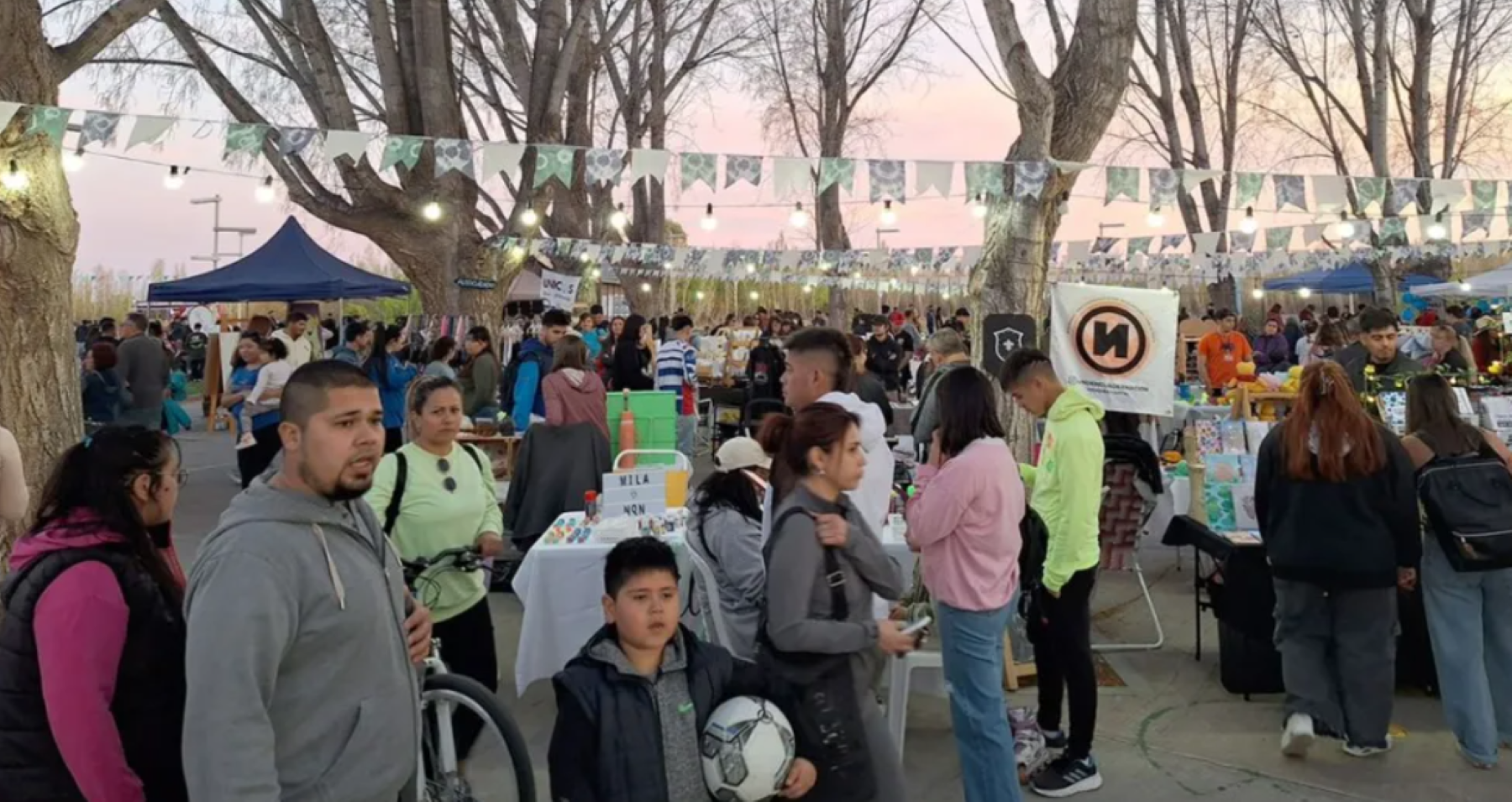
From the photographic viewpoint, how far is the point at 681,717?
2320 mm

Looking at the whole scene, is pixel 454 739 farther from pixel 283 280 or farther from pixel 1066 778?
pixel 283 280

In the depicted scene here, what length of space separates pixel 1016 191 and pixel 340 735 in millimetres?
6469

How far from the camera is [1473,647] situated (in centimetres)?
387

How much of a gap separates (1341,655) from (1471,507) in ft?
2.41

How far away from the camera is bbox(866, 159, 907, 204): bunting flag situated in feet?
29.2

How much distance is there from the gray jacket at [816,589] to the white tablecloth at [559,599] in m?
1.75

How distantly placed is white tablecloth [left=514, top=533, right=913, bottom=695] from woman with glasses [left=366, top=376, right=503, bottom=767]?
57cm

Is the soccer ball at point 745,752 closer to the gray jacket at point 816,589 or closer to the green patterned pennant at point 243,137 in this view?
the gray jacket at point 816,589

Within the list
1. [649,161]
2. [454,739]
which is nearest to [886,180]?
[649,161]

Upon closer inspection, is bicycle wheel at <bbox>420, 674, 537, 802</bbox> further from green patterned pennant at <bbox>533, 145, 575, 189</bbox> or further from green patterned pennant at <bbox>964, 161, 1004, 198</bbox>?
green patterned pennant at <bbox>533, 145, 575, 189</bbox>

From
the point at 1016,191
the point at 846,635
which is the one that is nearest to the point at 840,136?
the point at 1016,191

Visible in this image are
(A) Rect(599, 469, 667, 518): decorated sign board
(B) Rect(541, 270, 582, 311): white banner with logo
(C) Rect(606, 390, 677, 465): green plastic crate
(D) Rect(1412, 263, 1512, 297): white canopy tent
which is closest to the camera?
(A) Rect(599, 469, 667, 518): decorated sign board

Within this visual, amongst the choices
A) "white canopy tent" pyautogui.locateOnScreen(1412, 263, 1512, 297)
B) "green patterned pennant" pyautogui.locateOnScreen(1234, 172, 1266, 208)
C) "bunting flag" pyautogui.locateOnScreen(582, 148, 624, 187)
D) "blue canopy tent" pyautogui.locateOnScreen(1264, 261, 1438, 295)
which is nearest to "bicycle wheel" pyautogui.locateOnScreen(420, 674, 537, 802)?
"bunting flag" pyautogui.locateOnScreen(582, 148, 624, 187)

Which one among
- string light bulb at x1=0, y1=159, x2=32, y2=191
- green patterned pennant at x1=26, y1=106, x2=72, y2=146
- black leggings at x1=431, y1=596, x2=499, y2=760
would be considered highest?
green patterned pennant at x1=26, y1=106, x2=72, y2=146
